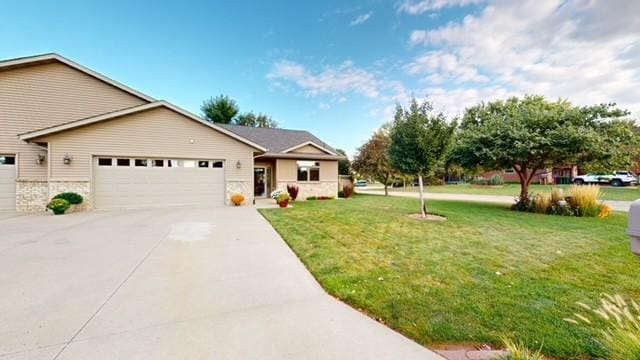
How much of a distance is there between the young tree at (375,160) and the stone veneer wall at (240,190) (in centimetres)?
1106

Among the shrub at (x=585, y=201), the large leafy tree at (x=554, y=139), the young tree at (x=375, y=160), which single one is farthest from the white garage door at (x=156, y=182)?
the shrub at (x=585, y=201)

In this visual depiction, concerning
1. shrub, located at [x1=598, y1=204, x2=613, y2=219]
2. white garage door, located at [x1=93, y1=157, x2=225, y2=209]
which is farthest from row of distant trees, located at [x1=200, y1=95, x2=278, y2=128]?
shrub, located at [x1=598, y1=204, x2=613, y2=219]

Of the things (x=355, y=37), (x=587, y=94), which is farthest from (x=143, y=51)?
(x=587, y=94)

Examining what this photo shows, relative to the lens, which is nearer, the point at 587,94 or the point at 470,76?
the point at 470,76

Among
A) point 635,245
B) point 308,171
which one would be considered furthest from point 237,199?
point 635,245

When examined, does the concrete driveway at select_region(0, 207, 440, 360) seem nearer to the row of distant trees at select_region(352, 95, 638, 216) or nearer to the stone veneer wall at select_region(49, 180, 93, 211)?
the stone veneer wall at select_region(49, 180, 93, 211)

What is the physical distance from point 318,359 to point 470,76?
1679cm

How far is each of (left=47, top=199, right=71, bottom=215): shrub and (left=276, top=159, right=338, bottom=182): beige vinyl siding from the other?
1045 centimetres

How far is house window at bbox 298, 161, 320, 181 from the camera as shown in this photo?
1877 cm

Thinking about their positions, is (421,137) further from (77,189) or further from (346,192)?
(77,189)

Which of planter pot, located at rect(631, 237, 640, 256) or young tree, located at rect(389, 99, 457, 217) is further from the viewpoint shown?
young tree, located at rect(389, 99, 457, 217)

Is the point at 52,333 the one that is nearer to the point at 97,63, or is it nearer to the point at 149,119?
the point at 149,119

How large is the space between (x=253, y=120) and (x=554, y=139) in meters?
36.7

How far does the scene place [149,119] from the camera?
42.1 ft
